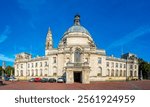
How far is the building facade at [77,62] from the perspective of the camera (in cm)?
3781

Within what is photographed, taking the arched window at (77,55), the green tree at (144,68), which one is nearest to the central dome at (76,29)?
the arched window at (77,55)

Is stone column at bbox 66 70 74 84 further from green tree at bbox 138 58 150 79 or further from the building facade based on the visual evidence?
green tree at bbox 138 58 150 79

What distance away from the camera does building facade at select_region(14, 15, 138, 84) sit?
3781 cm

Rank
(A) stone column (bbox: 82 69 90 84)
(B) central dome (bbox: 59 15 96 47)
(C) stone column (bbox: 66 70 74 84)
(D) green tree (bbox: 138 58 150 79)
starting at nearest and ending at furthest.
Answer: (A) stone column (bbox: 82 69 90 84), (C) stone column (bbox: 66 70 74 84), (B) central dome (bbox: 59 15 96 47), (D) green tree (bbox: 138 58 150 79)

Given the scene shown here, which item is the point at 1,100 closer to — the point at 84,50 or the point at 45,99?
the point at 45,99

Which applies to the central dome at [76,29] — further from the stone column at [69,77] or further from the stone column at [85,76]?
the stone column at [69,77]

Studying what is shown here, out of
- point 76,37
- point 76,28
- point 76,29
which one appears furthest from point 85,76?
point 76,28

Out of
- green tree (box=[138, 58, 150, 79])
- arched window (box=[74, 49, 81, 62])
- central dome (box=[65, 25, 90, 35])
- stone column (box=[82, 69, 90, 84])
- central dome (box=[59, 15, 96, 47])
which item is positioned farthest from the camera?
green tree (box=[138, 58, 150, 79])

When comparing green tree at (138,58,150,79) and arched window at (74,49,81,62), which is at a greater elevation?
arched window at (74,49,81,62)

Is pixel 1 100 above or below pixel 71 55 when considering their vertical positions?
below

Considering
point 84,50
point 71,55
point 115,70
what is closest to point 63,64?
point 71,55

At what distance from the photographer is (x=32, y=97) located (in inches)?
339

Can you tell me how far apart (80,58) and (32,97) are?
2967cm

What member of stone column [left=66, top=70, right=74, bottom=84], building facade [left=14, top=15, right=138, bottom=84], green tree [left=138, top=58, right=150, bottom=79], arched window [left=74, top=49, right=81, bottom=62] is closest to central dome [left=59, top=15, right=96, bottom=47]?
building facade [left=14, top=15, right=138, bottom=84]
